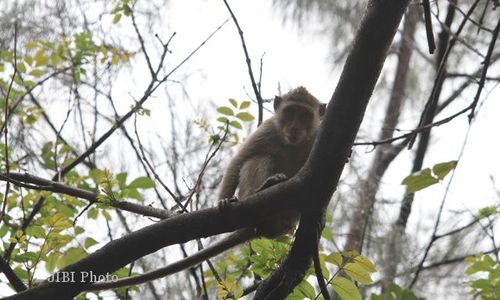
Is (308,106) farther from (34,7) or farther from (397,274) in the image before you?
(34,7)

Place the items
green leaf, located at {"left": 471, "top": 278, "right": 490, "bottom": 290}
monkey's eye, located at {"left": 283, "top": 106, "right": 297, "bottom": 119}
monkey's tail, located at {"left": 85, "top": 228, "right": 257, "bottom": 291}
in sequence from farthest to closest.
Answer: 1. monkey's eye, located at {"left": 283, "top": 106, "right": 297, "bottom": 119}
2. green leaf, located at {"left": 471, "top": 278, "right": 490, "bottom": 290}
3. monkey's tail, located at {"left": 85, "top": 228, "right": 257, "bottom": 291}

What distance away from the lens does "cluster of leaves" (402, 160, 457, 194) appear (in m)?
4.05

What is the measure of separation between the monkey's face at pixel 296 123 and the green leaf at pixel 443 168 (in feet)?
7.42

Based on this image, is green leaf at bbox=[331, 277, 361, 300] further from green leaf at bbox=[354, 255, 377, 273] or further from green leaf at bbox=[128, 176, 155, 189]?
green leaf at bbox=[128, 176, 155, 189]

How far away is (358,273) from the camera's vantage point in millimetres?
3555

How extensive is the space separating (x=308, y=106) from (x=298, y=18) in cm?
482

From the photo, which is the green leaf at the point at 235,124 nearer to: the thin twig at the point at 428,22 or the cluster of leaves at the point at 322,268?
the cluster of leaves at the point at 322,268

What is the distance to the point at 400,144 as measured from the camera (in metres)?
10.4

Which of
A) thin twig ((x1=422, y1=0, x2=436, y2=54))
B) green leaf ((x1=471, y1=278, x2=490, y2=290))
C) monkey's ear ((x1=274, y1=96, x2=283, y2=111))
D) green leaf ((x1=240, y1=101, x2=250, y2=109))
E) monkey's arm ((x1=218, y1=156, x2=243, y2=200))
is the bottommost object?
green leaf ((x1=471, y1=278, x2=490, y2=290))

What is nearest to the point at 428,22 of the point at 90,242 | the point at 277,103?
the point at 90,242

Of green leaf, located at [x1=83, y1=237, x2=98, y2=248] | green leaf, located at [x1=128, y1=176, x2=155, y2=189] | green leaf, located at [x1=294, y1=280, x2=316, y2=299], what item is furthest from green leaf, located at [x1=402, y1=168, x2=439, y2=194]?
green leaf, located at [x1=83, y1=237, x2=98, y2=248]

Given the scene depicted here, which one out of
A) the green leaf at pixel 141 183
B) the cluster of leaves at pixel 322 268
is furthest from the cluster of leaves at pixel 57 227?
the cluster of leaves at pixel 322 268

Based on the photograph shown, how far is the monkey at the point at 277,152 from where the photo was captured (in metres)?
5.54

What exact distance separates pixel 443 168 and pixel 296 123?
2.53 metres
